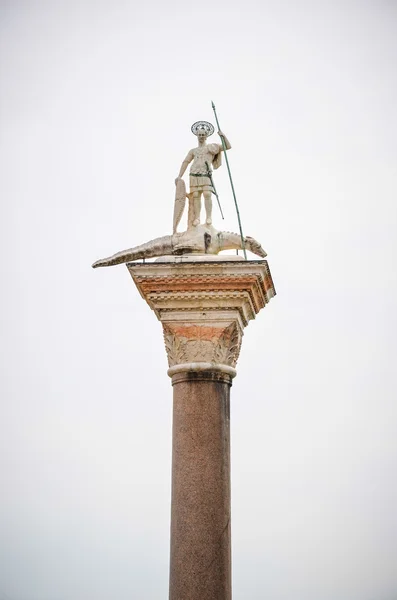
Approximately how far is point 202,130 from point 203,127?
1.5 inches

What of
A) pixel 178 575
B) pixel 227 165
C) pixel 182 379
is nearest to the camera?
pixel 178 575

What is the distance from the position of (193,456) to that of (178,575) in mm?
1182

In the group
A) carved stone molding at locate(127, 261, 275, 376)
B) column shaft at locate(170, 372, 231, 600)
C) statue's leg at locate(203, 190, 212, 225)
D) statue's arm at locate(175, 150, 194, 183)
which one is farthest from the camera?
statue's arm at locate(175, 150, 194, 183)

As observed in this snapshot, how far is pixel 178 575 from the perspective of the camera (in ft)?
30.2

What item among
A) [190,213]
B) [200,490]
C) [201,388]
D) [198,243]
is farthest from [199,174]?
[200,490]

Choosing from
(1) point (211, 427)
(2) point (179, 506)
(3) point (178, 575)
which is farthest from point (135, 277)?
(3) point (178, 575)

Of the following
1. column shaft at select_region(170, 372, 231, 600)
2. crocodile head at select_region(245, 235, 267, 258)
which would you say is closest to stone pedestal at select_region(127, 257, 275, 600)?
column shaft at select_region(170, 372, 231, 600)

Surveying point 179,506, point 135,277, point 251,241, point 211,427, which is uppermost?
point 251,241

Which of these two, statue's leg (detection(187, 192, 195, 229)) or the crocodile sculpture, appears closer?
the crocodile sculpture

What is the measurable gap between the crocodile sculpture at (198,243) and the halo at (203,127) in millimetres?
1252

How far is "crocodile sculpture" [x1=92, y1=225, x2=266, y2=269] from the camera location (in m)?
10.6

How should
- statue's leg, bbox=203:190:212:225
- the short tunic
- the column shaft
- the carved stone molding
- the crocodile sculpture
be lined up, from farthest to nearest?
the short tunic < statue's leg, bbox=203:190:212:225 < the crocodile sculpture < the carved stone molding < the column shaft

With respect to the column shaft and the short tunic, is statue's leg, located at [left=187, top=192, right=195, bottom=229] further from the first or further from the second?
the column shaft

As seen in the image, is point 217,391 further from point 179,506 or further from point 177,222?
point 177,222
